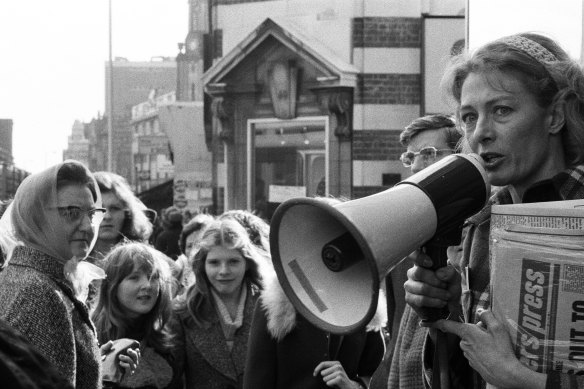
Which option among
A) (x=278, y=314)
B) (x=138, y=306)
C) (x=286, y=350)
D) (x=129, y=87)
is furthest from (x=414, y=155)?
(x=129, y=87)

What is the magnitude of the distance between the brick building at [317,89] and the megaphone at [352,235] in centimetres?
1248

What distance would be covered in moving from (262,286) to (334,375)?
1.17 m

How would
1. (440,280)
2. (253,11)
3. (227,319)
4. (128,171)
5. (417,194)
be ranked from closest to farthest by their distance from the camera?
1. (417,194)
2. (440,280)
3. (227,319)
4. (253,11)
5. (128,171)

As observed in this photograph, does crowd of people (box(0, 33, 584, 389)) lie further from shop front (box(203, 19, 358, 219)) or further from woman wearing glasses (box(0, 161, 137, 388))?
shop front (box(203, 19, 358, 219))

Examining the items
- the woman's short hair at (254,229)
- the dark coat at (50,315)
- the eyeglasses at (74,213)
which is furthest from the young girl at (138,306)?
the dark coat at (50,315)

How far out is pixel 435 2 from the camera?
1495cm

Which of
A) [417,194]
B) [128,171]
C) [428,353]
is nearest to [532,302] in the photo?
[417,194]

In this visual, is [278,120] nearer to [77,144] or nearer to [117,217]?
[117,217]

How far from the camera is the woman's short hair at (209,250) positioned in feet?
15.4

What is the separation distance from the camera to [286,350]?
383 cm

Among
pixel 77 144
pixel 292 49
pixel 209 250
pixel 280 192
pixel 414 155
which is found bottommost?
pixel 77 144

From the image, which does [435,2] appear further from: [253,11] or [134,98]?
[134,98]

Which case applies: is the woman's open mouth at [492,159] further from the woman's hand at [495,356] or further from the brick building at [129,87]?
the brick building at [129,87]

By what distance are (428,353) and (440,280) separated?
30cm
